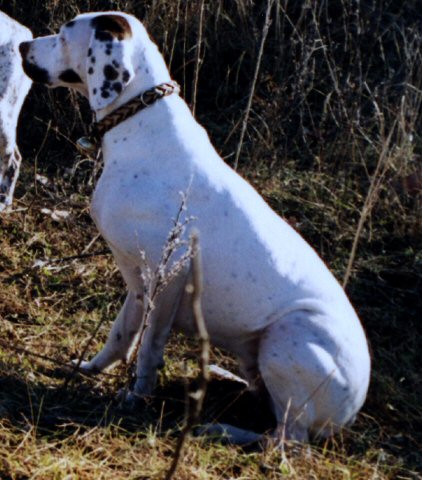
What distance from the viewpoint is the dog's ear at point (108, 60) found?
4.02 metres

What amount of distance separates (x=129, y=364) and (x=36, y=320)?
737mm

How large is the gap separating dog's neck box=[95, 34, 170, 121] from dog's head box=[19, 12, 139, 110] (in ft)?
0.13

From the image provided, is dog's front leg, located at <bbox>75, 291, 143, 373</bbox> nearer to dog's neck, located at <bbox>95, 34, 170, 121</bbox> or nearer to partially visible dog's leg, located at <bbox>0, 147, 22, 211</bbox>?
dog's neck, located at <bbox>95, 34, 170, 121</bbox>

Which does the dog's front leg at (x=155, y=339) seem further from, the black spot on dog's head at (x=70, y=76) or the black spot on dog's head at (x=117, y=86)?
the black spot on dog's head at (x=70, y=76)

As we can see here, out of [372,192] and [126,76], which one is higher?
[126,76]

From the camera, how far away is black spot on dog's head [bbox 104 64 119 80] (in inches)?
158

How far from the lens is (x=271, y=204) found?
635 centimetres

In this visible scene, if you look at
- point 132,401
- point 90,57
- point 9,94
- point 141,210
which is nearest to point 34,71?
point 90,57

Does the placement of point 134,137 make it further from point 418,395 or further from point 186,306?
point 418,395

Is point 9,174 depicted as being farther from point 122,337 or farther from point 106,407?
point 106,407

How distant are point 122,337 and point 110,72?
1114mm

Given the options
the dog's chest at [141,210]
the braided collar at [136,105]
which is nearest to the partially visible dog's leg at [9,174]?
the braided collar at [136,105]

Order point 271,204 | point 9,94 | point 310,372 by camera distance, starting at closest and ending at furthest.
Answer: point 310,372, point 9,94, point 271,204

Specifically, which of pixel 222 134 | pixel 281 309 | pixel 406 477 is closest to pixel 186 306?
pixel 281 309
